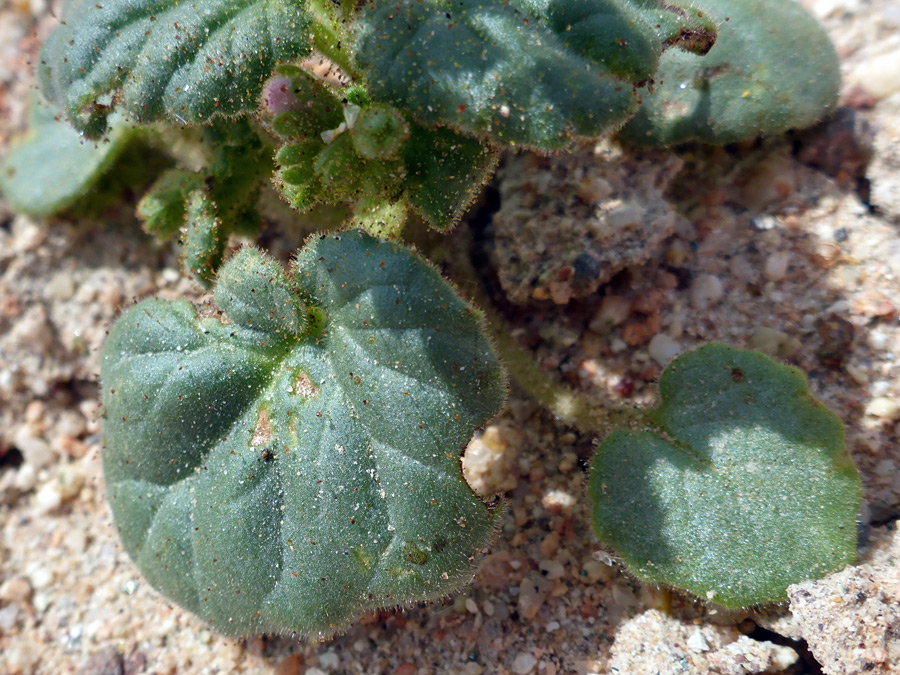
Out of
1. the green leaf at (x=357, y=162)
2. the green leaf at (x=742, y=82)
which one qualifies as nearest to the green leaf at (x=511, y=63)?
the green leaf at (x=357, y=162)

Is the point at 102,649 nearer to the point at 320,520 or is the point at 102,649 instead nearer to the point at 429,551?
the point at 320,520

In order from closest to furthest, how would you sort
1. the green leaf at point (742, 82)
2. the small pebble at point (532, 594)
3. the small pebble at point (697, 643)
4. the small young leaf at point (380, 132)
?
the small young leaf at point (380, 132) < the small pebble at point (697, 643) < the small pebble at point (532, 594) < the green leaf at point (742, 82)

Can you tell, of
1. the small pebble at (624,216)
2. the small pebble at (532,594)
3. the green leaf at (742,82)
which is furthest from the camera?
the small pebble at (624,216)

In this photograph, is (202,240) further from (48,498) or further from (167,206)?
(48,498)

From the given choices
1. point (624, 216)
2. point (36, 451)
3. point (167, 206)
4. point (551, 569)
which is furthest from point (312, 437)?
point (36, 451)

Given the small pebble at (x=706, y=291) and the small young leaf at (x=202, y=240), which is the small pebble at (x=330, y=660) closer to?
the small young leaf at (x=202, y=240)

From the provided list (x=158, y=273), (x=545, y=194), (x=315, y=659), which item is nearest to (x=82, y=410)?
(x=158, y=273)

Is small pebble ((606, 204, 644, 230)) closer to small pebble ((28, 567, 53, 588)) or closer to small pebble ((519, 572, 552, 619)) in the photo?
small pebble ((519, 572, 552, 619))
